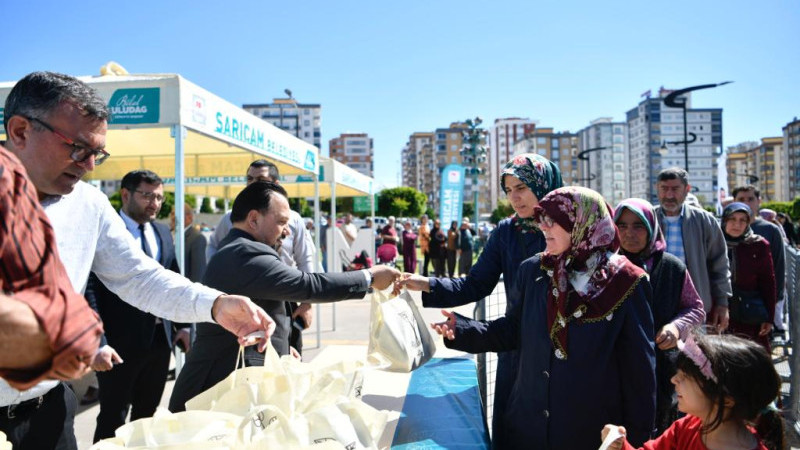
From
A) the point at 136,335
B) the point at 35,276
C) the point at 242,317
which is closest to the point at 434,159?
the point at 136,335

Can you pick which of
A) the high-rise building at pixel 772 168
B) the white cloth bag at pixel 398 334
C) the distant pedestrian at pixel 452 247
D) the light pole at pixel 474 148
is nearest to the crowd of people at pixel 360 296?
the white cloth bag at pixel 398 334

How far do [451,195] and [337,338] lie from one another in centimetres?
1281

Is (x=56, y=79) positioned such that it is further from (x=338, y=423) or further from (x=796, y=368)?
(x=796, y=368)

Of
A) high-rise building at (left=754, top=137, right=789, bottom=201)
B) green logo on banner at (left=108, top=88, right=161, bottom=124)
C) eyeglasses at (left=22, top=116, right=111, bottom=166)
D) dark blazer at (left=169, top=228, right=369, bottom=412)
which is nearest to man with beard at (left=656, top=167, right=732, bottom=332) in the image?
dark blazer at (left=169, top=228, right=369, bottom=412)

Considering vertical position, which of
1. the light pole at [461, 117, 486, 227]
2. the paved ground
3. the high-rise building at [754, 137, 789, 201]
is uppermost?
the high-rise building at [754, 137, 789, 201]

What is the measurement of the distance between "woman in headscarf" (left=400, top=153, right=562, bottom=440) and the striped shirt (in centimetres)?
153

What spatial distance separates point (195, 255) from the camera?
5.82 metres

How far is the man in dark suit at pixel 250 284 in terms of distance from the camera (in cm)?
239

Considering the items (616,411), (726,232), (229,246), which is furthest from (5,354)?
(726,232)

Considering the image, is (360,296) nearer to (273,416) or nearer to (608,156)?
(273,416)

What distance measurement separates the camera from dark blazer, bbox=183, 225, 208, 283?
5754 mm

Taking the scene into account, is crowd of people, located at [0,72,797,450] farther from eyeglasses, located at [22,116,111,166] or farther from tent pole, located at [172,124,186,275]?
tent pole, located at [172,124,186,275]

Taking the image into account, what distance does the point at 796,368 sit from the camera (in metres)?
4.59

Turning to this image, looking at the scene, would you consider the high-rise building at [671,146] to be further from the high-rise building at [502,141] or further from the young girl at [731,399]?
the young girl at [731,399]
